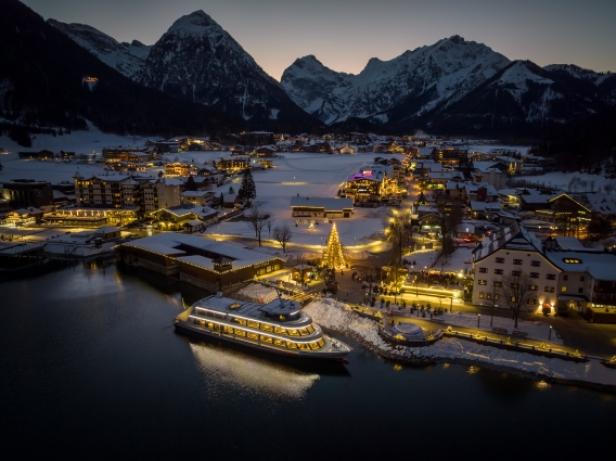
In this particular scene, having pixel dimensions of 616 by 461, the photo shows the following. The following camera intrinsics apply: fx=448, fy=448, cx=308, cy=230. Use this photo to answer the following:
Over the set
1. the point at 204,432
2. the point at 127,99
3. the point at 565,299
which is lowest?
the point at 204,432

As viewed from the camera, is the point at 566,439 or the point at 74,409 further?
the point at 74,409

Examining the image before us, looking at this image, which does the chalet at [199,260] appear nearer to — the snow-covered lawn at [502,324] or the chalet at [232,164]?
the snow-covered lawn at [502,324]

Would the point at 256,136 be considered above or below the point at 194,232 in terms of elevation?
above

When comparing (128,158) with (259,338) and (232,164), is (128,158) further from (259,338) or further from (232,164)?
(259,338)

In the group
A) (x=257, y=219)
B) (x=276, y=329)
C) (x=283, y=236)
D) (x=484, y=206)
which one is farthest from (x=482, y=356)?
(x=484, y=206)

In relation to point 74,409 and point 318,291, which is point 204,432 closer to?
Result: point 74,409

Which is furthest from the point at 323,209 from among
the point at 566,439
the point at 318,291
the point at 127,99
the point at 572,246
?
the point at 127,99

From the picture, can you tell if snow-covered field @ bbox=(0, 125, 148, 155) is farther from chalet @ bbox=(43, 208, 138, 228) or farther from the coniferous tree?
the coniferous tree

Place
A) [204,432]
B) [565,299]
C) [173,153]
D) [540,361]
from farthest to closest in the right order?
[173,153] < [565,299] < [540,361] < [204,432]
